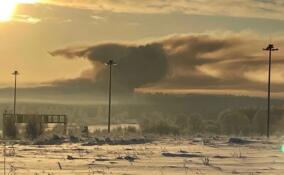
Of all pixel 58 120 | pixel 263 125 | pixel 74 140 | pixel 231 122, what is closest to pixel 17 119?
pixel 58 120

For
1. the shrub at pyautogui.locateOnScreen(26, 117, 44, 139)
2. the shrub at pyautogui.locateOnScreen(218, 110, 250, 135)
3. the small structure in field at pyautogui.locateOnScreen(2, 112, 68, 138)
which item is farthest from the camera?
the shrub at pyautogui.locateOnScreen(218, 110, 250, 135)

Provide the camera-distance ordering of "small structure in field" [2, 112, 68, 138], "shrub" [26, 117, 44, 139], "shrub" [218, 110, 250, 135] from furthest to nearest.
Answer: "shrub" [218, 110, 250, 135]
"small structure in field" [2, 112, 68, 138]
"shrub" [26, 117, 44, 139]

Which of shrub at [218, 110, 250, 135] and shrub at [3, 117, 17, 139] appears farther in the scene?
shrub at [218, 110, 250, 135]

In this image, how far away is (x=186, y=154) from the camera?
2823 cm

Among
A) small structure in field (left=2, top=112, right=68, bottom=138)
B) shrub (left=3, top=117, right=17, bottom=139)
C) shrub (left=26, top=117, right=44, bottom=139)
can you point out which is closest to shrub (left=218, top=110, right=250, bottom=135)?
small structure in field (left=2, top=112, right=68, bottom=138)

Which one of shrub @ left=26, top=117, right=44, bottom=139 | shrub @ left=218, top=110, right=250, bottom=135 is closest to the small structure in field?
shrub @ left=26, top=117, right=44, bottom=139

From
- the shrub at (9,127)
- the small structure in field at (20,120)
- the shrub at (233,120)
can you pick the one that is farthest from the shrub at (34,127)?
the shrub at (233,120)

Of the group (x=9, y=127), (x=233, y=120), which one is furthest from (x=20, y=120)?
(x=233, y=120)

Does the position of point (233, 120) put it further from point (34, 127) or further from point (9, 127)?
point (9, 127)

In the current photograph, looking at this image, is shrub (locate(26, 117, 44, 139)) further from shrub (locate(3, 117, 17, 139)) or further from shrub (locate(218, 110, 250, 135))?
shrub (locate(218, 110, 250, 135))

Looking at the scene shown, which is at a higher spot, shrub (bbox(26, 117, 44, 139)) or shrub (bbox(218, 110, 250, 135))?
shrub (bbox(26, 117, 44, 139))

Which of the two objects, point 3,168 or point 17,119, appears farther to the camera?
point 17,119

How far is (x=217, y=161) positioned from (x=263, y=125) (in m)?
98.3

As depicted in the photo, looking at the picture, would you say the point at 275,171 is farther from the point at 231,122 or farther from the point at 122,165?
the point at 231,122
